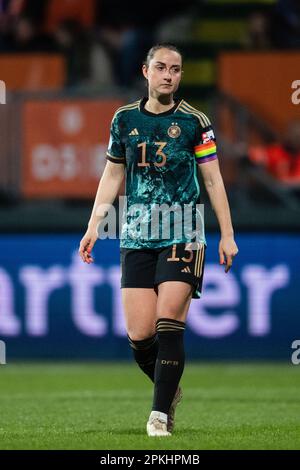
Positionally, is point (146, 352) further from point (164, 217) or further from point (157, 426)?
point (164, 217)

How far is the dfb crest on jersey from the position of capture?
8.11m

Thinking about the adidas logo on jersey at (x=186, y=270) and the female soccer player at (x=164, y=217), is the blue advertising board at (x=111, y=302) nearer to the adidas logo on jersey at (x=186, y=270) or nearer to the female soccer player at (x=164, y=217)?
the female soccer player at (x=164, y=217)

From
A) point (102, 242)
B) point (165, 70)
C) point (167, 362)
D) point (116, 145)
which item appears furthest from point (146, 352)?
point (102, 242)

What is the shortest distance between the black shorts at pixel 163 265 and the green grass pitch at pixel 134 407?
2.94ft

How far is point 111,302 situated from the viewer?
14.8 meters

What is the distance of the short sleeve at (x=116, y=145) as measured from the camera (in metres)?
8.29

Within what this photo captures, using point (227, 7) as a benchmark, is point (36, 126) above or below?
below

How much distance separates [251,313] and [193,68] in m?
3.59

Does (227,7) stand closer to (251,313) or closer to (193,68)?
(193,68)

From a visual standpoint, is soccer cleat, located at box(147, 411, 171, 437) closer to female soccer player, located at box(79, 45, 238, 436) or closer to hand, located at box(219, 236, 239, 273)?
female soccer player, located at box(79, 45, 238, 436)

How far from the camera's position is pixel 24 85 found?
16094mm

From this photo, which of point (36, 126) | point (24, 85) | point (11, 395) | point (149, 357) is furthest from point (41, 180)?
point (149, 357)

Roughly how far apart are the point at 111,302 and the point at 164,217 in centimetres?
678

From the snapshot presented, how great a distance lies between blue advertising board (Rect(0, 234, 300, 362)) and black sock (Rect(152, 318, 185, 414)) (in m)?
6.58
